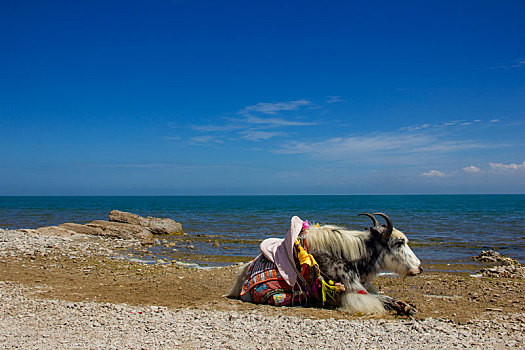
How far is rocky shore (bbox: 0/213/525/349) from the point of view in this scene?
577 cm

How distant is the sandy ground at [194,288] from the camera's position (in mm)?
7703

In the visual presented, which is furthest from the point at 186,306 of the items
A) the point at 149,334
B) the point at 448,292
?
the point at 448,292

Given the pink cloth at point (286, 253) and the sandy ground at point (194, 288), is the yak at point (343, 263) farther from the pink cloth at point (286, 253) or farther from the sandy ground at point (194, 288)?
the sandy ground at point (194, 288)

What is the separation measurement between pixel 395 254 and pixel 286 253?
2.04m

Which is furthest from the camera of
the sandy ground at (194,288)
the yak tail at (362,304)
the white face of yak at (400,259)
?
the white face of yak at (400,259)

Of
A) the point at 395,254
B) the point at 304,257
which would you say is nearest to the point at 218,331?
the point at 304,257

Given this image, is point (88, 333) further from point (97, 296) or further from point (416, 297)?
point (416, 297)

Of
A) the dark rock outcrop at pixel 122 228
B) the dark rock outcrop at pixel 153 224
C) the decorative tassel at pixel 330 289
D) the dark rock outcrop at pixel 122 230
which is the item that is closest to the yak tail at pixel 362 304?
the decorative tassel at pixel 330 289

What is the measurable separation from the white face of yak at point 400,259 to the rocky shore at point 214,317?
73 cm

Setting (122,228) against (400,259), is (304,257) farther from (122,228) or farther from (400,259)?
(122,228)

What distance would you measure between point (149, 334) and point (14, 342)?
1.75m

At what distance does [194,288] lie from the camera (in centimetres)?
959

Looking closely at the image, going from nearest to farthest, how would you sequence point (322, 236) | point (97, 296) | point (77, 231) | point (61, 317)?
point (61, 317), point (322, 236), point (97, 296), point (77, 231)

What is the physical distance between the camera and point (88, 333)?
19.9 feet
